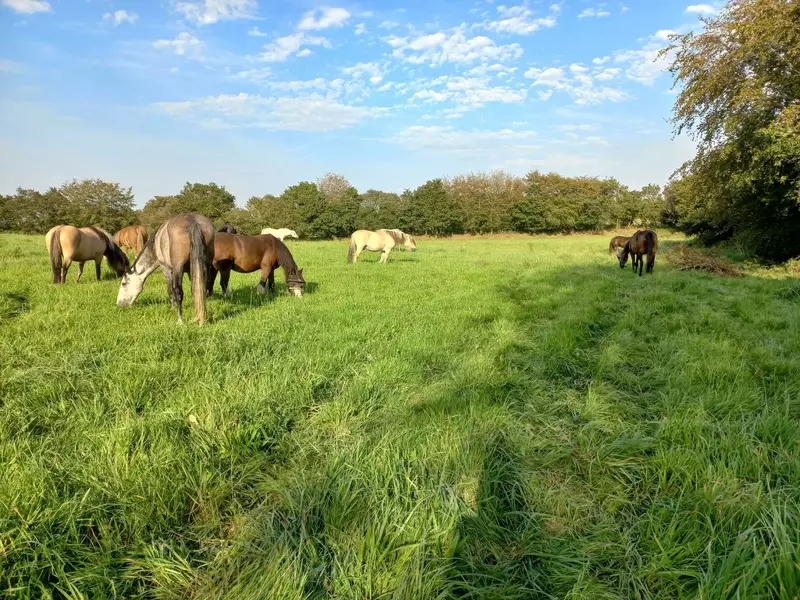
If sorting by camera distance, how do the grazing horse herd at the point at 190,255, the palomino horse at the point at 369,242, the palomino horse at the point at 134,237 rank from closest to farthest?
the grazing horse herd at the point at 190,255, the palomino horse at the point at 134,237, the palomino horse at the point at 369,242

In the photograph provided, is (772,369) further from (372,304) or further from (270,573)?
(372,304)

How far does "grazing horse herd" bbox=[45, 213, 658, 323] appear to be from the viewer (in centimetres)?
689

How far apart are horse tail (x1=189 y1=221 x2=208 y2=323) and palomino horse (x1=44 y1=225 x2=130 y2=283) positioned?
539 cm

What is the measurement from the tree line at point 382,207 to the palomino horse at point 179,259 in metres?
46.3

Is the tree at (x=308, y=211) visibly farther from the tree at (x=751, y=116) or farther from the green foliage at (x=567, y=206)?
the tree at (x=751, y=116)

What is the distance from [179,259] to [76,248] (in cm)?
550

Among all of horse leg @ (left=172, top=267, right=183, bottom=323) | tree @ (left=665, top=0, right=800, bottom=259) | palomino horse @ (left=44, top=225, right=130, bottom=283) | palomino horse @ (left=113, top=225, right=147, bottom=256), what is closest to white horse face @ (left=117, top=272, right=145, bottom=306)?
horse leg @ (left=172, top=267, right=183, bottom=323)

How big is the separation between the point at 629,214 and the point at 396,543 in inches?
2959

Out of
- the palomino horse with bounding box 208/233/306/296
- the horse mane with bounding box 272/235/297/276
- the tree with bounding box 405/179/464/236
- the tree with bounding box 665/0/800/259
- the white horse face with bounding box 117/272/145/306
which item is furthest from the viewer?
the tree with bounding box 405/179/464/236

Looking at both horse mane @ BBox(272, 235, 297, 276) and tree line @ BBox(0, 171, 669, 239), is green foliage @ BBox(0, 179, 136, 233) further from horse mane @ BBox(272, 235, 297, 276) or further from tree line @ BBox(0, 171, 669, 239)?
horse mane @ BBox(272, 235, 297, 276)

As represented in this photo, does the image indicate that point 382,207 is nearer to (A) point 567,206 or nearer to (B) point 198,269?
(A) point 567,206

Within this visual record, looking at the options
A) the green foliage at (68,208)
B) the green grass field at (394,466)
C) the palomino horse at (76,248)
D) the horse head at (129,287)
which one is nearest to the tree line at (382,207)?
the green foliage at (68,208)

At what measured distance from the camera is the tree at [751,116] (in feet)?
39.1

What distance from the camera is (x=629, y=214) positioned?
64500 millimetres
